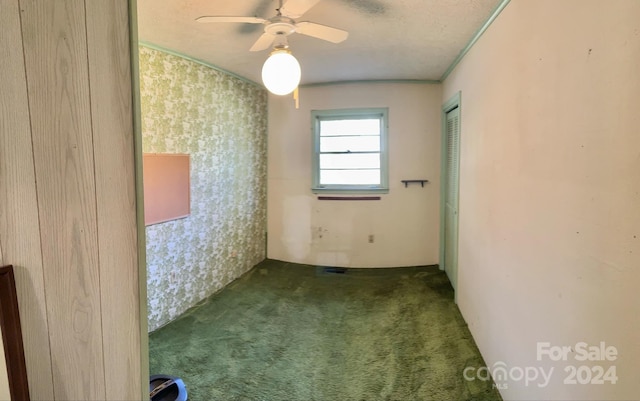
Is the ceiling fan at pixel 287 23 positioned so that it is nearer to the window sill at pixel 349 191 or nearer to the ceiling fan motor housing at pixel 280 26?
the ceiling fan motor housing at pixel 280 26

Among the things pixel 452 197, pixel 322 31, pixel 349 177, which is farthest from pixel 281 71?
pixel 349 177

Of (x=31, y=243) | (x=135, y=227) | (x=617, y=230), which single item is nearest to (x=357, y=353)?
(x=617, y=230)

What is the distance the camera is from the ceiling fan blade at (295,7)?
1740 millimetres

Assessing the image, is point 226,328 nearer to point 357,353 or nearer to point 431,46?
point 357,353

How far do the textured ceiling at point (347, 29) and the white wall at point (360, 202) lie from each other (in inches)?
22.8

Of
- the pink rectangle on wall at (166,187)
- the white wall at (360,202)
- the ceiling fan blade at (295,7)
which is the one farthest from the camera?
the white wall at (360,202)

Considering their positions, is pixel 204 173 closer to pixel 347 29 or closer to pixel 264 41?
pixel 264 41

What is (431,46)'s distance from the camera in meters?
2.89

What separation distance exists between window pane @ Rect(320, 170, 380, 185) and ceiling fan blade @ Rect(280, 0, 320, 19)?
269 centimetres

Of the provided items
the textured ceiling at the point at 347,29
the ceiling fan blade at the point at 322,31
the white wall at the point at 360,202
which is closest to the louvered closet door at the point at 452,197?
the white wall at the point at 360,202

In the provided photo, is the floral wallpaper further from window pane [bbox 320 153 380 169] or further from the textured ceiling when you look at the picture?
window pane [bbox 320 153 380 169]

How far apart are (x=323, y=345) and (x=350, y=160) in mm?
2459

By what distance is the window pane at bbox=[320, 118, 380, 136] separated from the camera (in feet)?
14.3

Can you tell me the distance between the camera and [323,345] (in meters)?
2.61
